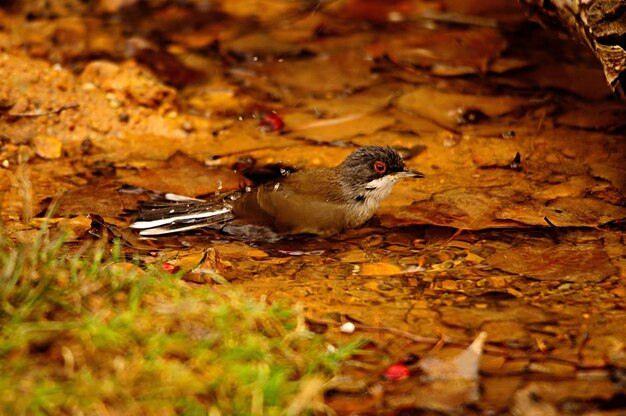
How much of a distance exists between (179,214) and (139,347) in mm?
1962

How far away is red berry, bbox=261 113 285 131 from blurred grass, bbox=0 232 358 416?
3032mm

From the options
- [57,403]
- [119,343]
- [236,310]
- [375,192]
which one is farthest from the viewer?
[375,192]

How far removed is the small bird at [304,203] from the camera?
215 inches

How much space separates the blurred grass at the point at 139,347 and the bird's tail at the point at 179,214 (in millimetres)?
1280

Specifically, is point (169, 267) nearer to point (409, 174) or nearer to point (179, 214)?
point (179, 214)

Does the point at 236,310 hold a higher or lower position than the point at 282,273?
higher

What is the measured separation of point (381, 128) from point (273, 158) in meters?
1.02

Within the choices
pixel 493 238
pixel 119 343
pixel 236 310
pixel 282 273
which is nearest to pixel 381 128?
pixel 493 238

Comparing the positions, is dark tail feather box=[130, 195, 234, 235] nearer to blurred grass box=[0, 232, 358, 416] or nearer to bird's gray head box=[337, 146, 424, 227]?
bird's gray head box=[337, 146, 424, 227]

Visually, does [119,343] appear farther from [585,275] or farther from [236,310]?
[585,275]

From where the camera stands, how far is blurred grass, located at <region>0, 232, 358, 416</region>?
131 inches

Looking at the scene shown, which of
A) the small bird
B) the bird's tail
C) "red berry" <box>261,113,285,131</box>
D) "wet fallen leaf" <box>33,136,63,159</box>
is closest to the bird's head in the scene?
the small bird

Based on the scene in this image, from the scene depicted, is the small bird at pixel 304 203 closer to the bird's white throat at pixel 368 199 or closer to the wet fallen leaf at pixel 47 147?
the bird's white throat at pixel 368 199

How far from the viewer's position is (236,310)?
390 cm
